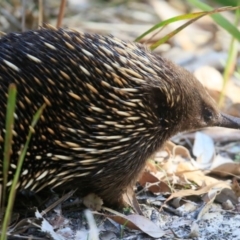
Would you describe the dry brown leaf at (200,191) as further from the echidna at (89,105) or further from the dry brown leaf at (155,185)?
the echidna at (89,105)

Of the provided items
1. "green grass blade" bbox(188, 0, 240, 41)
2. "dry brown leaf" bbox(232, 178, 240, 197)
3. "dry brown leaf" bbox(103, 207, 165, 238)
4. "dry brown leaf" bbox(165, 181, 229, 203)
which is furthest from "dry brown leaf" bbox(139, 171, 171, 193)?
"green grass blade" bbox(188, 0, 240, 41)

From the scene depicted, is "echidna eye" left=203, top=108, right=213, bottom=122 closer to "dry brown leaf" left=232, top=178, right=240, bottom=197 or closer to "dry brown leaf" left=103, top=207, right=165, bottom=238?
"dry brown leaf" left=232, top=178, right=240, bottom=197

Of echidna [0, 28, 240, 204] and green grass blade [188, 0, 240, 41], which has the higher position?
green grass blade [188, 0, 240, 41]

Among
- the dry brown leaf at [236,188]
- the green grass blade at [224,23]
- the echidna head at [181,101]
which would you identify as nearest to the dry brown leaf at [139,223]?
the echidna head at [181,101]

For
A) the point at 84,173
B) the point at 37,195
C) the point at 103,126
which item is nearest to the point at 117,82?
the point at 103,126

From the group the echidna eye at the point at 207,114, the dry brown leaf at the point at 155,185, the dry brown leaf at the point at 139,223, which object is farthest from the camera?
the dry brown leaf at the point at 155,185

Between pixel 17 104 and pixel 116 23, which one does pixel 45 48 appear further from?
pixel 116 23

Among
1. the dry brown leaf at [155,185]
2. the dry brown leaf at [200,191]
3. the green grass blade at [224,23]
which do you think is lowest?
the dry brown leaf at [155,185]

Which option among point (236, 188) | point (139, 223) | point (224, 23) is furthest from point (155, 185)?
point (224, 23)
